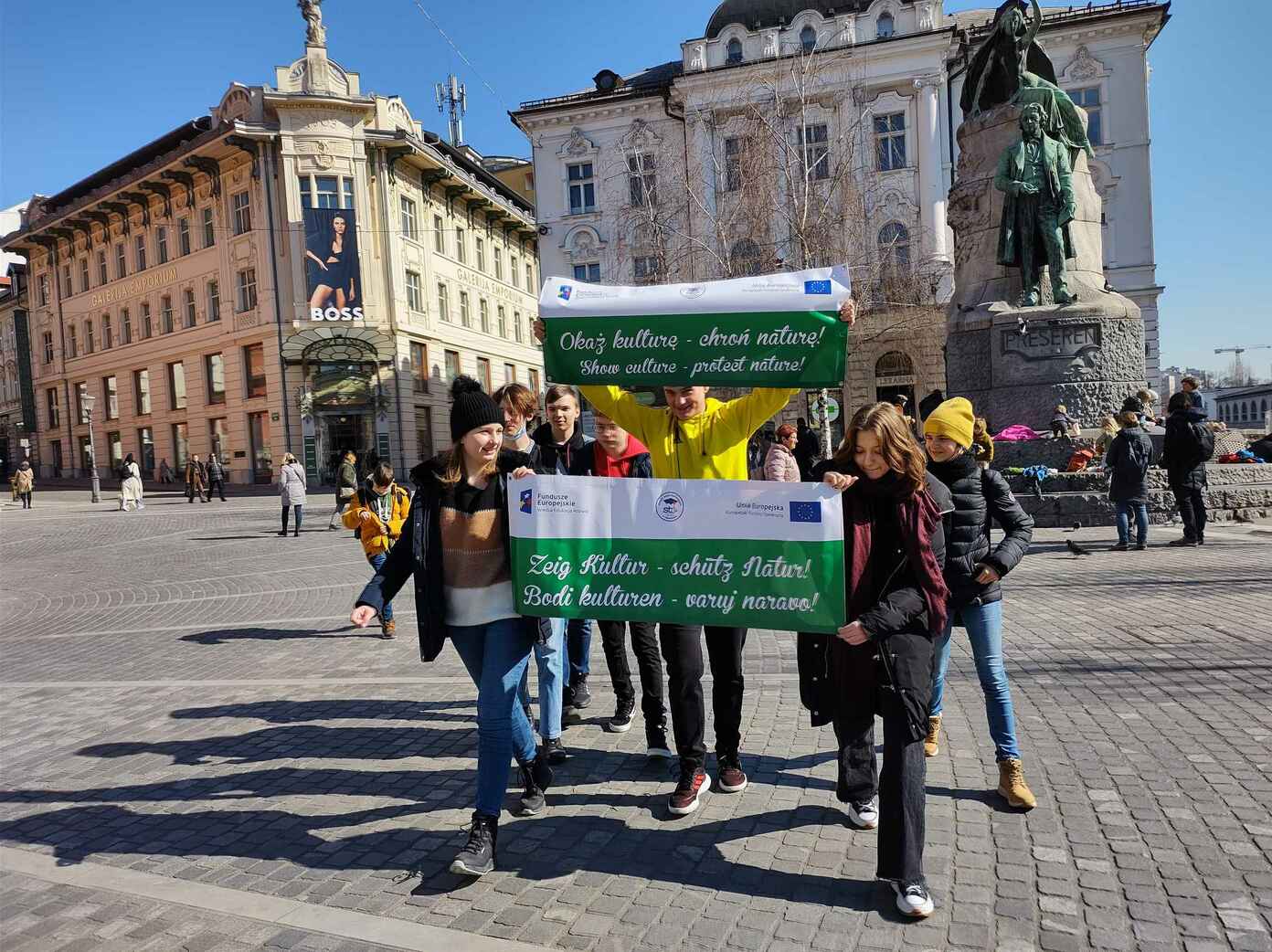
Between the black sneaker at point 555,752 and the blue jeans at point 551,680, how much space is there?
2cm

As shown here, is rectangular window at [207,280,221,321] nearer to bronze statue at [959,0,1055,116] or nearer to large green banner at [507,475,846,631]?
bronze statue at [959,0,1055,116]

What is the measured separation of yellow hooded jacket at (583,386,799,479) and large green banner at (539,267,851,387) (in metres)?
0.27

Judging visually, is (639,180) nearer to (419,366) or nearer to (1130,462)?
(419,366)

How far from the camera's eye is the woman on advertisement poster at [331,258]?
36.0 metres

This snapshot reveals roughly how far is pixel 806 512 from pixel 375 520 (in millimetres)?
6116

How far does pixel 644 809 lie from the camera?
4.07 metres

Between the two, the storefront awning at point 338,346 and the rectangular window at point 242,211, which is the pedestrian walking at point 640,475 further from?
the rectangular window at point 242,211

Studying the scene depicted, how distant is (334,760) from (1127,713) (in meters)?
4.49

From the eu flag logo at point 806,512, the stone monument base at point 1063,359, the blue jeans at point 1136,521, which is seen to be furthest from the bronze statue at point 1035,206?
the eu flag logo at point 806,512

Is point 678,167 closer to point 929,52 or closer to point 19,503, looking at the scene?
point 929,52

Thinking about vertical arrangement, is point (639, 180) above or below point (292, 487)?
above

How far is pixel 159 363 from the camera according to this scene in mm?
43094

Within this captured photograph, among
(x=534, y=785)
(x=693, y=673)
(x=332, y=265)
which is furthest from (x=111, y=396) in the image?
(x=693, y=673)

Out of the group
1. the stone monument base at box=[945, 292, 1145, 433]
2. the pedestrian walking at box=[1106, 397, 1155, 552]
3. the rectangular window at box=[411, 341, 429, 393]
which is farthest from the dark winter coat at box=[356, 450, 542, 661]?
the rectangular window at box=[411, 341, 429, 393]
